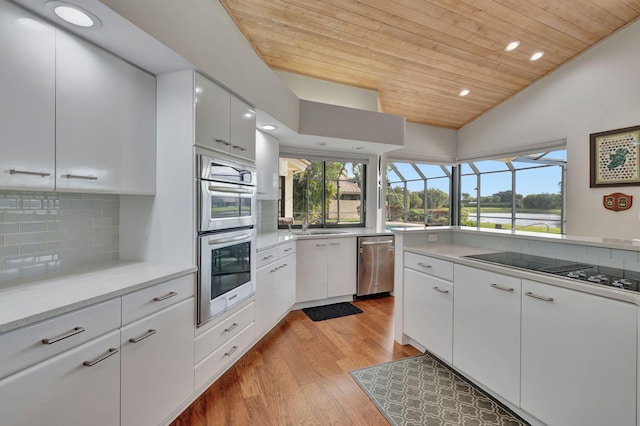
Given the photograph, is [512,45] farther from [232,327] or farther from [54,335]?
[54,335]

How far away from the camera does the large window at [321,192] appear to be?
4.06 metres

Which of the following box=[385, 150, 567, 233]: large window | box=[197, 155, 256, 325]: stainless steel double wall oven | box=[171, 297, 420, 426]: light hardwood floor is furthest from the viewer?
box=[385, 150, 567, 233]: large window

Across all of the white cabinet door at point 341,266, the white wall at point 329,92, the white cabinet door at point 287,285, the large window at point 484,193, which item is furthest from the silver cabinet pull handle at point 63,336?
the large window at point 484,193

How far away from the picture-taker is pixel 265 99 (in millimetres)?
2504

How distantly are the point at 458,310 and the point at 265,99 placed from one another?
2270mm

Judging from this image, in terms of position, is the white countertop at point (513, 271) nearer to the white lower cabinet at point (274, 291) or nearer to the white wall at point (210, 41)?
the white lower cabinet at point (274, 291)

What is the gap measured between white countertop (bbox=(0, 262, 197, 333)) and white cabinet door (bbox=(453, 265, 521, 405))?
1.77 m

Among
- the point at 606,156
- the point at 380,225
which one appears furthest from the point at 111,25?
the point at 606,156

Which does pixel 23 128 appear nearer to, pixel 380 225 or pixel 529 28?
pixel 380 225

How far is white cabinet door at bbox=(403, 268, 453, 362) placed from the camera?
2086mm

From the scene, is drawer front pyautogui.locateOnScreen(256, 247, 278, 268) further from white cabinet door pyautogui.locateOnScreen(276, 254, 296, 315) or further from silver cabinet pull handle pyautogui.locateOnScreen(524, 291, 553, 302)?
silver cabinet pull handle pyautogui.locateOnScreen(524, 291, 553, 302)

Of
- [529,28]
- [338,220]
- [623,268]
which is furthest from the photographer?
[338,220]

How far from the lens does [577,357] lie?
1345 mm

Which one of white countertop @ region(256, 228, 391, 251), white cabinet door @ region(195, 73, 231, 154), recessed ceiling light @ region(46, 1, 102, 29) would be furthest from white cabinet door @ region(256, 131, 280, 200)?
recessed ceiling light @ region(46, 1, 102, 29)
